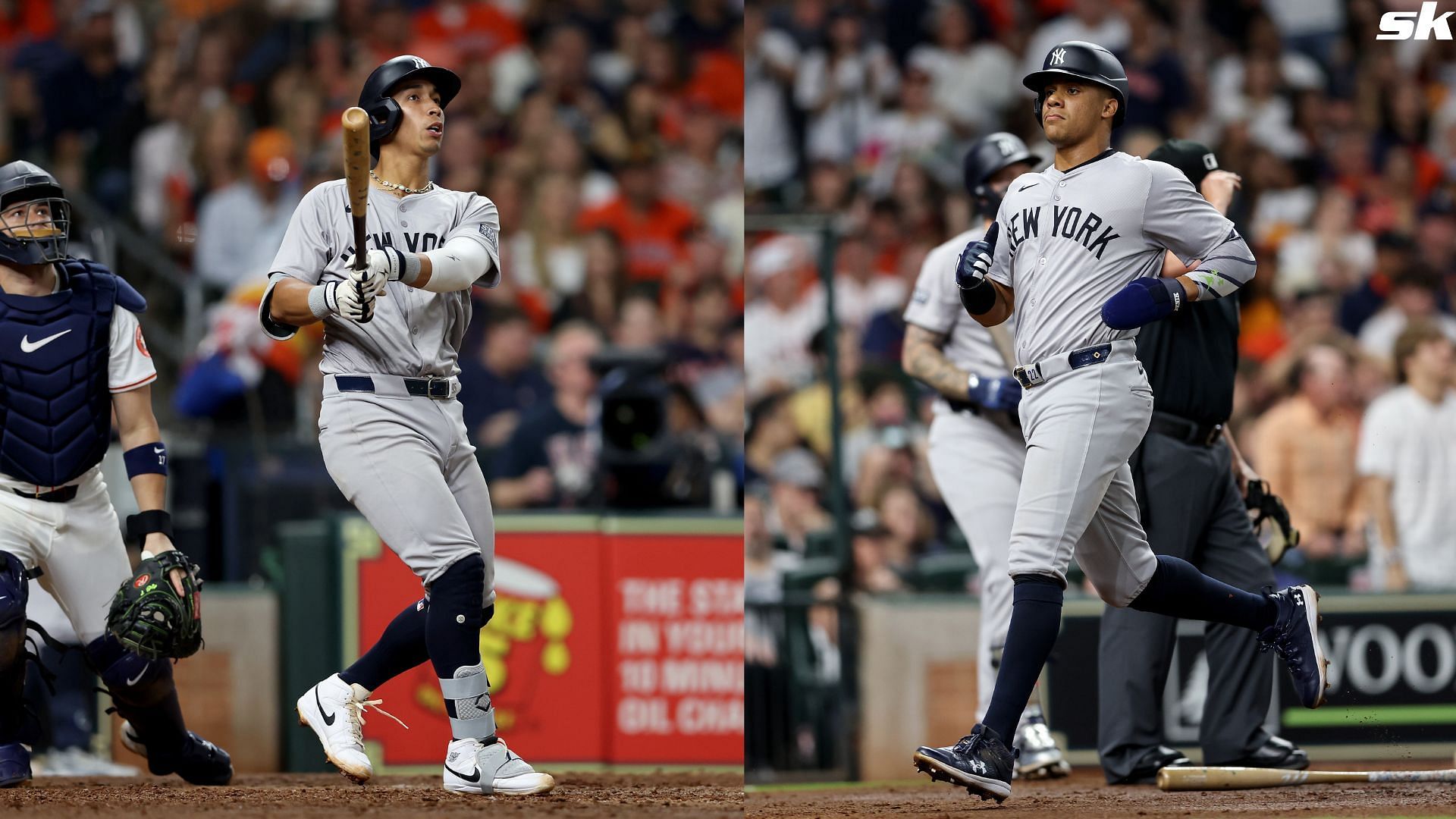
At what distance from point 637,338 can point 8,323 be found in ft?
19.5

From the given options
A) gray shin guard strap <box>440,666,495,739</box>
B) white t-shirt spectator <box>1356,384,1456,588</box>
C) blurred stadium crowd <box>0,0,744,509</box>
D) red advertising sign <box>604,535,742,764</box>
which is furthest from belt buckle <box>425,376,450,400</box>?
white t-shirt spectator <box>1356,384,1456,588</box>

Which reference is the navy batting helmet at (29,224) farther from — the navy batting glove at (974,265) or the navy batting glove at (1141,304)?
the navy batting glove at (1141,304)

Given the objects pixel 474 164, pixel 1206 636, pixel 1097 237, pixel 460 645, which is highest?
pixel 474 164

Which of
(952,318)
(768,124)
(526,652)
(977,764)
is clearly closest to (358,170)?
(977,764)

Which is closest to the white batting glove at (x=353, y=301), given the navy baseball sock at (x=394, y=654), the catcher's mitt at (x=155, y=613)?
the navy baseball sock at (x=394, y=654)

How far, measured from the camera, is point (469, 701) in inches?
196

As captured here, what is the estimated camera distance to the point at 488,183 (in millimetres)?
11969

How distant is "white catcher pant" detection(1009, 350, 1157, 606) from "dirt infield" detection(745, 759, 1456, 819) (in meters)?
0.70

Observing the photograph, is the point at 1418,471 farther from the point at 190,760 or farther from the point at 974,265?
the point at 190,760

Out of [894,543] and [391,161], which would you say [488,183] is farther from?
[391,161]

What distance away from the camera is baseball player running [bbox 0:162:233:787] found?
5.50 m

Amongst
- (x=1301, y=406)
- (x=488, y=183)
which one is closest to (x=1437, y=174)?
(x=1301, y=406)

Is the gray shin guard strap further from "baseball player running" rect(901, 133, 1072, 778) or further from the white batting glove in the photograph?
"baseball player running" rect(901, 133, 1072, 778)

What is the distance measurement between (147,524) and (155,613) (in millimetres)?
354
